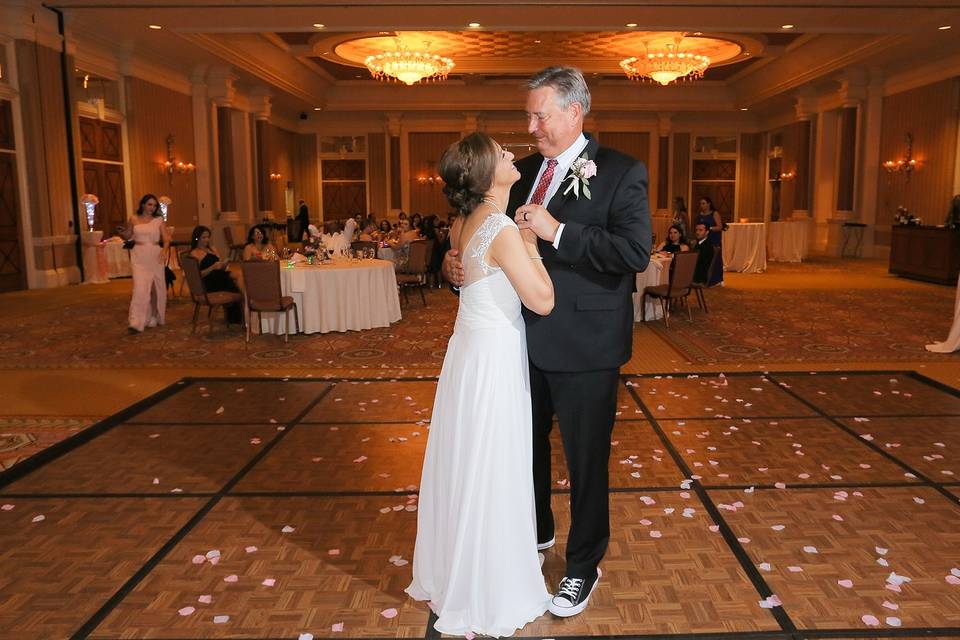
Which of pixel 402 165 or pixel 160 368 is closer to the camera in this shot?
pixel 160 368

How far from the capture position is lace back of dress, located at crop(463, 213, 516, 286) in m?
2.16

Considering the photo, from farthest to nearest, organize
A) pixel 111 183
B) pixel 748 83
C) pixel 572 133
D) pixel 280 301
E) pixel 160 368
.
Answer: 1. pixel 748 83
2. pixel 111 183
3. pixel 280 301
4. pixel 160 368
5. pixel 572 133

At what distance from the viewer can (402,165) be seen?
75.5 feet

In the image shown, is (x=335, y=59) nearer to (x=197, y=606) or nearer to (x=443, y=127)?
(x=443, y=127)

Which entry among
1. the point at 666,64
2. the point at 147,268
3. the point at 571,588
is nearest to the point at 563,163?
the point at 571,588

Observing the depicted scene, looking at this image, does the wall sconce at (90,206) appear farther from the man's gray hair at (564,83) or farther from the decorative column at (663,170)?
the decorative column at (663,170)

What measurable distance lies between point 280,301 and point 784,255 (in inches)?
485

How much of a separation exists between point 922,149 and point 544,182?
15279mm

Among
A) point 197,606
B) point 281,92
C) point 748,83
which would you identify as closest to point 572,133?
point 197,606

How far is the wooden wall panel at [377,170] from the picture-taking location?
23.3 m

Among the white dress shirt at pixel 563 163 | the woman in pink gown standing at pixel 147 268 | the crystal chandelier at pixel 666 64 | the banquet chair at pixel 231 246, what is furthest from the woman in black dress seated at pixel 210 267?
the crystal chandelier at pixel 666 64

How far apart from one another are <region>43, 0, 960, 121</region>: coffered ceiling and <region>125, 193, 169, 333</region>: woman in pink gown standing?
12.4 feet

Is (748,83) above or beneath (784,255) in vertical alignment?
above

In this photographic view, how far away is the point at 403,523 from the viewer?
321 cm
